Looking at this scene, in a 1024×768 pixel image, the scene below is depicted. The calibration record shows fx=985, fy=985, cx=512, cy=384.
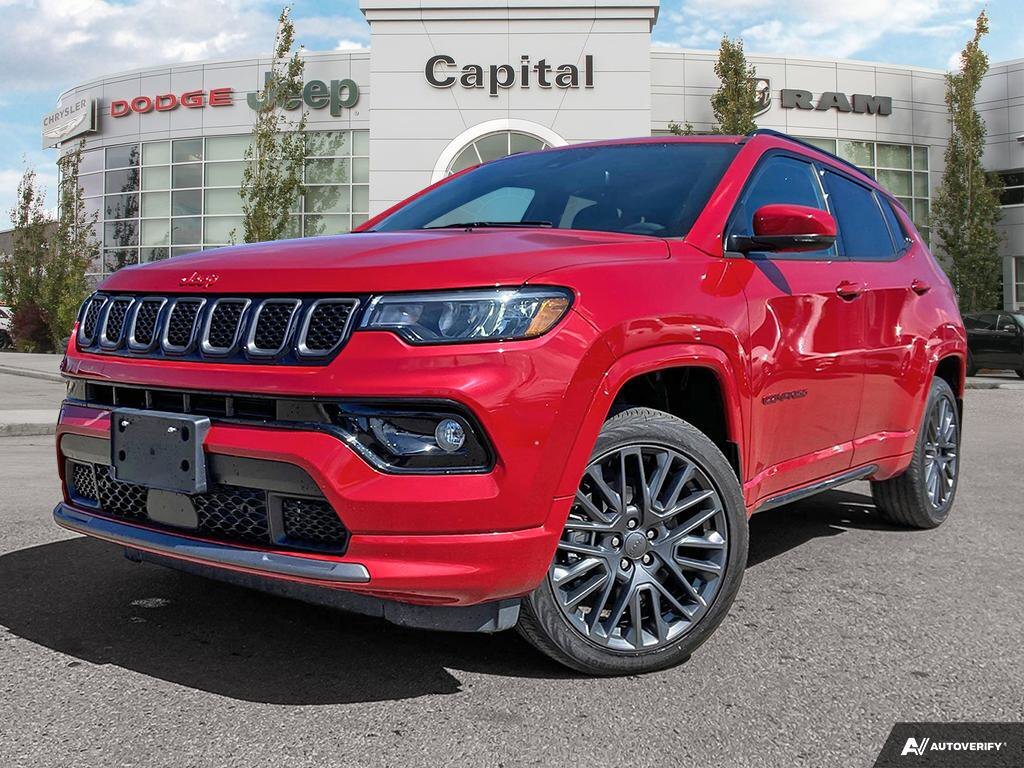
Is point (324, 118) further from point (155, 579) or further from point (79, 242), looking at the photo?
point (155, 579)

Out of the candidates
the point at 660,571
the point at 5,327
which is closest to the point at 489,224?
the point at 660,571

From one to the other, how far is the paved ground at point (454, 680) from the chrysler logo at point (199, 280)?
44.1 inches

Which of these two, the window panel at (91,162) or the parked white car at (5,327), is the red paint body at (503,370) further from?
the parked white car at (5,327)

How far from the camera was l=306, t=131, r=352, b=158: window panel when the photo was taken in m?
28.9

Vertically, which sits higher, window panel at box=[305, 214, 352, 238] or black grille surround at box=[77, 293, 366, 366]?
window panel at box=[305, 214, 352, 238]

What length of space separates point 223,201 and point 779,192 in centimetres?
2848

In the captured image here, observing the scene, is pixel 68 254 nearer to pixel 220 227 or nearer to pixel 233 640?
pixel 220 227

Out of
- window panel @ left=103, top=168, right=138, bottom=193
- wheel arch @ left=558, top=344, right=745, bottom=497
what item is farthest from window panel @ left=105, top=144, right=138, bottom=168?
wheel arch @ left=558, top=344, right=745, bottom=497

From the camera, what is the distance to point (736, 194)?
3.51 metres

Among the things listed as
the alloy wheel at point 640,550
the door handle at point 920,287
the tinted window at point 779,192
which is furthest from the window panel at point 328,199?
the alloy wheel at point 640,550

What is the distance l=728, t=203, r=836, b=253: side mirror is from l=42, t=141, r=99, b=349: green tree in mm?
28464

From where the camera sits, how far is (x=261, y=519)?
2.62 metres

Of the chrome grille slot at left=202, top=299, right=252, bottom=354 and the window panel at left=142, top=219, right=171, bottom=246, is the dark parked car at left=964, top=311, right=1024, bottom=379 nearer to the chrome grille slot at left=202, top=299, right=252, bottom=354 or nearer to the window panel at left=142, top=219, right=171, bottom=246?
the chrome grille slot at left=202, top=299, right=252, bottom=354

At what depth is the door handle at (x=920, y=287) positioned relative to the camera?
463 cm
